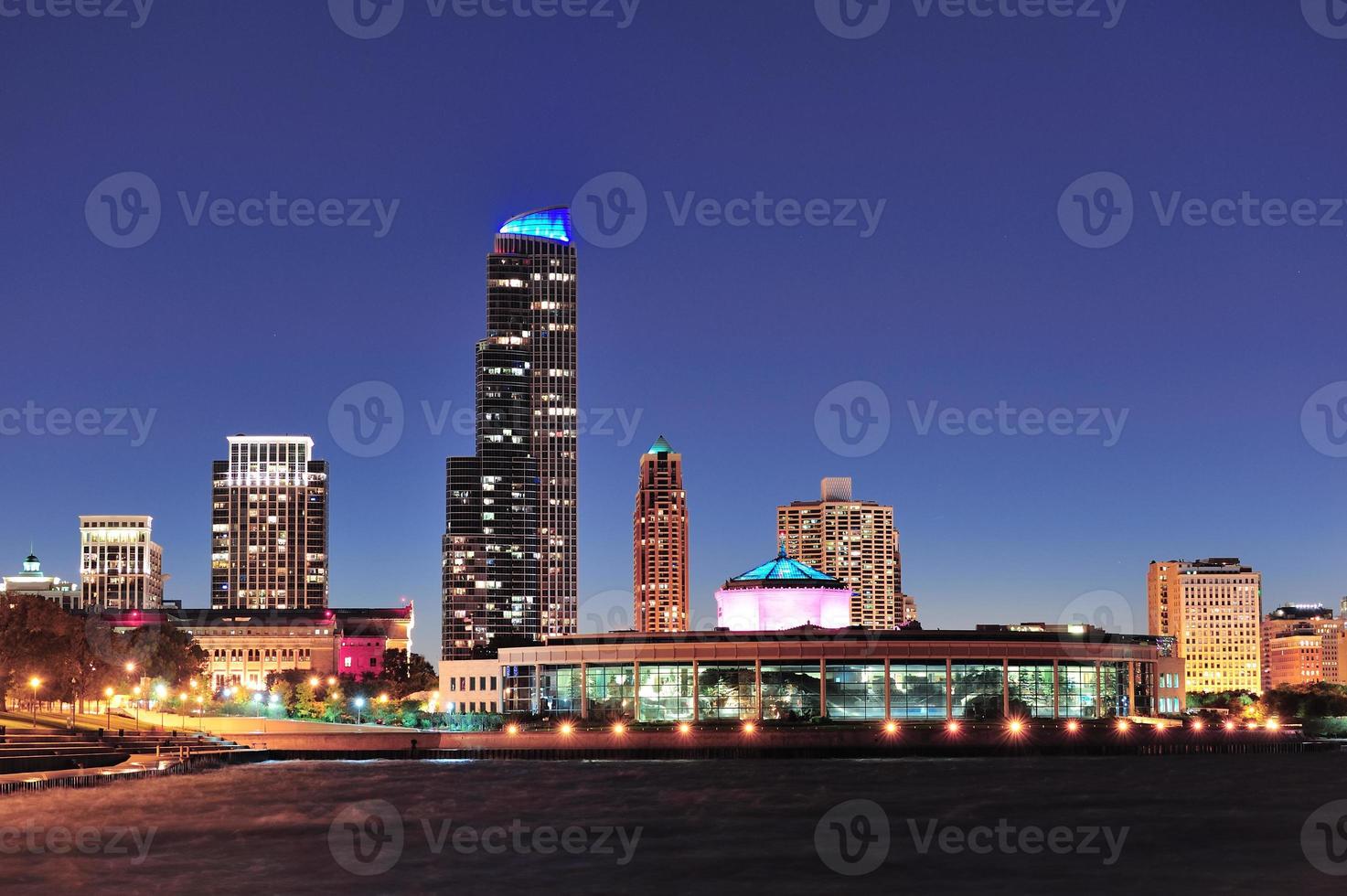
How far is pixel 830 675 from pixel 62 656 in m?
77.0

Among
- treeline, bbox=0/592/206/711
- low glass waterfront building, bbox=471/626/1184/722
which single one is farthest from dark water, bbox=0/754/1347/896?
low glass waterfront building, bbox=471/626/1184/722

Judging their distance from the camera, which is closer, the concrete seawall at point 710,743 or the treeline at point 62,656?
the treeline at point 62,656

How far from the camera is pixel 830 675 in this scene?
175 meters

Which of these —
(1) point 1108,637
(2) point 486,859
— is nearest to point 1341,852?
(2) point 486,859

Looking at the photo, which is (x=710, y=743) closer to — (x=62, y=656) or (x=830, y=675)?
(x=830, y=675)

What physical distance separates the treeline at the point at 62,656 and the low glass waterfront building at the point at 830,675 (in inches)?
1862

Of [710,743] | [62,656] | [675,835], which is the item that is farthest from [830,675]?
[675,835]

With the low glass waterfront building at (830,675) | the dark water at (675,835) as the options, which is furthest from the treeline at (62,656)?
the low glass waterfront building at (830,675)

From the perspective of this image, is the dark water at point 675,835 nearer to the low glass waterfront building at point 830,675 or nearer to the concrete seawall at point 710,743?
the concrete seawall at point 710,743

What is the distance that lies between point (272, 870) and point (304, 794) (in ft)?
125

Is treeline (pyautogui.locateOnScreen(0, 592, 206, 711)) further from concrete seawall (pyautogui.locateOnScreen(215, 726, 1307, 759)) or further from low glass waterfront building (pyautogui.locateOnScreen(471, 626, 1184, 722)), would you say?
low glass waterfront building (pyautogui.locateOnScreen(471, 626, 1184, 722))

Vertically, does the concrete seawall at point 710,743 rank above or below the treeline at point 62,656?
below

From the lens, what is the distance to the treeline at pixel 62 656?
154 metres

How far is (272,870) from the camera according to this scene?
6969 centimetres
